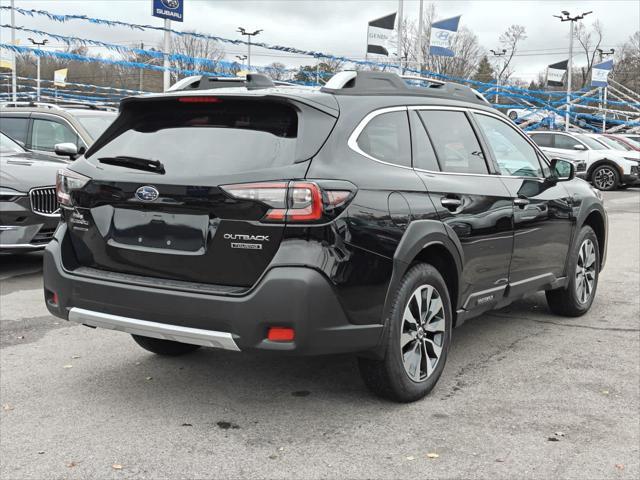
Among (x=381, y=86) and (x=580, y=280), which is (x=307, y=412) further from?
(x=580, y=280)

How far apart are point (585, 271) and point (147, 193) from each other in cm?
400

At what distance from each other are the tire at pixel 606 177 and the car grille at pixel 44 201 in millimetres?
19243

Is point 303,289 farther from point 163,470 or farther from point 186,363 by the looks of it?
point 186,363

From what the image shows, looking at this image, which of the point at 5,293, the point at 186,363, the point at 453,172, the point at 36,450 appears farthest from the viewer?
the point at 5,293

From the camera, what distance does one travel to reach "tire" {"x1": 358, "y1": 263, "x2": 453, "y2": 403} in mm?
3912

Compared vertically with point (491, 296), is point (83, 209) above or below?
above

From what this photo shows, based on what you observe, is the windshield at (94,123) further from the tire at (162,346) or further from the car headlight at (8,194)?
the tire at (162,346)

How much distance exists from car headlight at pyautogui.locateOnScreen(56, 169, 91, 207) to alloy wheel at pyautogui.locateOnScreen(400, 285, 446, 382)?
6.02 ft

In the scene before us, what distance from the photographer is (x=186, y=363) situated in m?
4.88

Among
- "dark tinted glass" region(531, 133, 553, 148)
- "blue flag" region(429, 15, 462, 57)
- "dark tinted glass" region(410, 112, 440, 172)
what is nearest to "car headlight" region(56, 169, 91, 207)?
"dark tinted glass" region(410, 112, 440, 172)

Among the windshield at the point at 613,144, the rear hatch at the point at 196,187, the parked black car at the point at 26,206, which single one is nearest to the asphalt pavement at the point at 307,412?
the rear hatch at the point at 196,187

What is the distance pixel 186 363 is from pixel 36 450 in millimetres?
1452

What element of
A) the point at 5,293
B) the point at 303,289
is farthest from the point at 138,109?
the point at 5,293

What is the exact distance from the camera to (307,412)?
4027 millimetres
